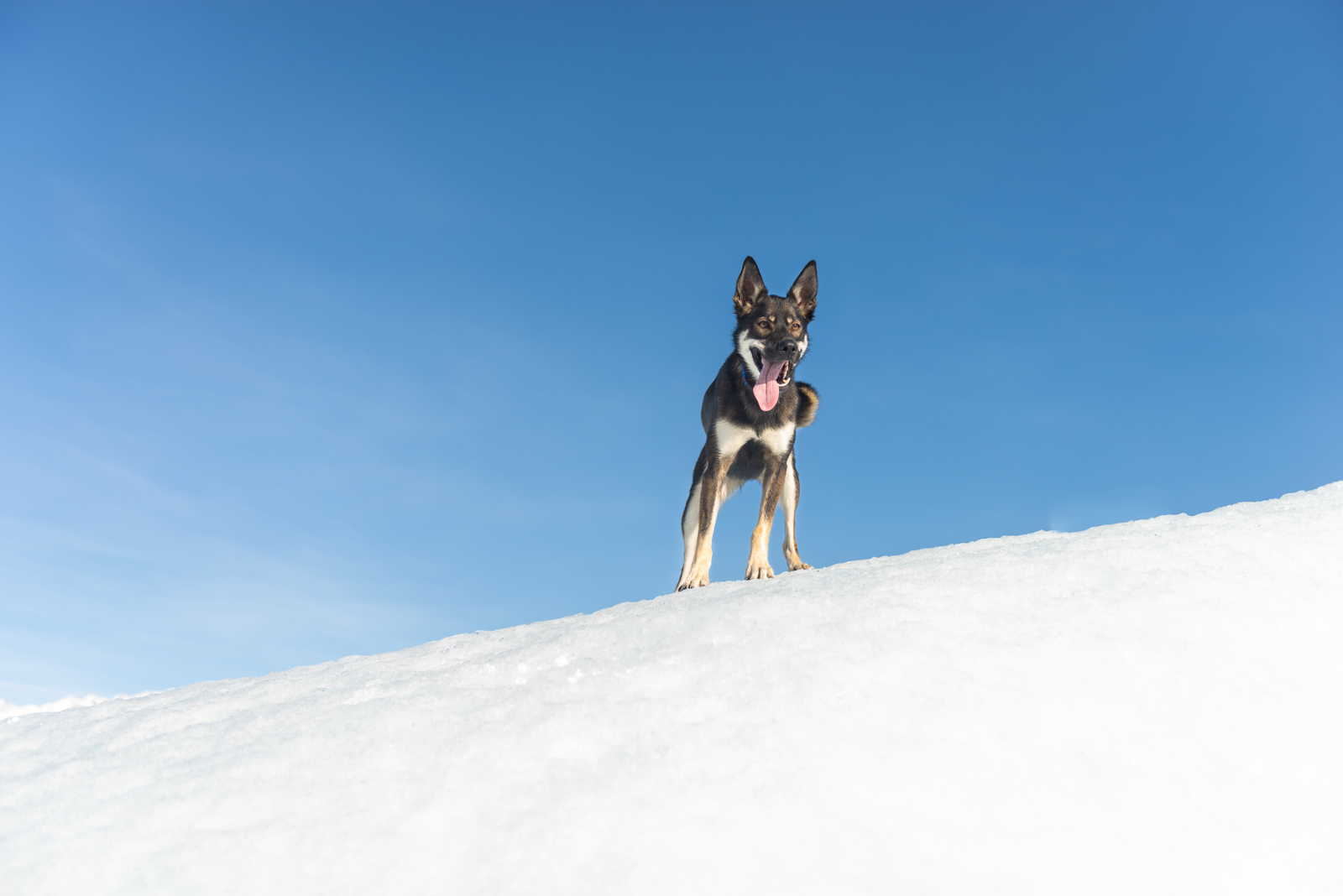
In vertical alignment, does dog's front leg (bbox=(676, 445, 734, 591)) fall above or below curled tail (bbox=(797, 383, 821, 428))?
below

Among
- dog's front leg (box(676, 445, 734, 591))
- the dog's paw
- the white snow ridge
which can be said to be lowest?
the white snow ridge

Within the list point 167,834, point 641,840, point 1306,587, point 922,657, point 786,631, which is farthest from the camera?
point 1306,587

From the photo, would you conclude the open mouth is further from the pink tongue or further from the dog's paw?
the dog's paw

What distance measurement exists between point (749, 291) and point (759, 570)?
3.30m

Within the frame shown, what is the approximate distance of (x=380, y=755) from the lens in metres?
3.91

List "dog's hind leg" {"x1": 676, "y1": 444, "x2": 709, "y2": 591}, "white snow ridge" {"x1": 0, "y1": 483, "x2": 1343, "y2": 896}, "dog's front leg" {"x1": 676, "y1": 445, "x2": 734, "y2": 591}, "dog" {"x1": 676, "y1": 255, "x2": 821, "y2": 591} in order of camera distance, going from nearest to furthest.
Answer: "white snow ridge" {"x1": 0, "y1": 483, "x2": 1343, "y2": 896} < "dog's front leg" {"x1": 676, "y1": 445, "x2": 734, "y2": 591} < "dog" {"x1": 676, "y1": 255, "x2": 821, "y2": 591} < "dog's hind leg" {"x1": 676, "y1": 444, "x2": 709, "y2": 591}

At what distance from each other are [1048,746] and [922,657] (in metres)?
0.73

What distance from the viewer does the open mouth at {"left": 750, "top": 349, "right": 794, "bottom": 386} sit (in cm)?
830

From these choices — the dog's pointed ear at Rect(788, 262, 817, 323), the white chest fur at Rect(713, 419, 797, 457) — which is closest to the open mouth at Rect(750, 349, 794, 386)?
the white chest fur at Rect(713, 419, 797, 457)

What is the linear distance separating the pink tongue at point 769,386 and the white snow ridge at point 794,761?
3.35 meters

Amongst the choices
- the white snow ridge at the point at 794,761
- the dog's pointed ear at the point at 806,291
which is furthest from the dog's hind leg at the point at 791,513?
the white snow ridge at the point at 794,761

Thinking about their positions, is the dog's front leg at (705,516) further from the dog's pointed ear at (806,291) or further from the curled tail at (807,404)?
the dog's pointed ear at (806,291)

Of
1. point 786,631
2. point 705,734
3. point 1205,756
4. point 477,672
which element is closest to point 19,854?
point 477,672

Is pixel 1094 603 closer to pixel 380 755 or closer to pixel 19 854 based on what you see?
pixel 380 755
